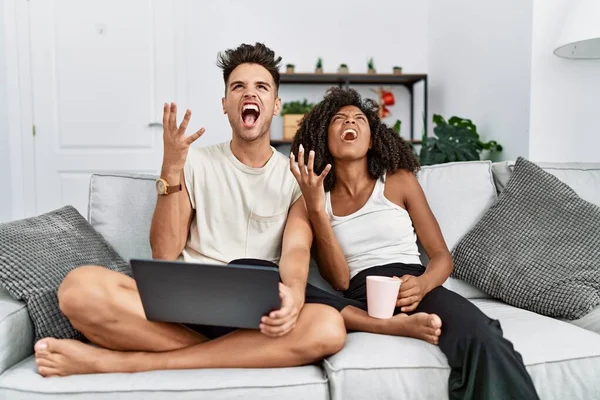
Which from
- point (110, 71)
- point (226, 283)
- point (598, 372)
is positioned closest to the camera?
point (226, 283)

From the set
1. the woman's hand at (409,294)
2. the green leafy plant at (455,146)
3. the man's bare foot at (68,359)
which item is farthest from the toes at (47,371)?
the green leafy plant at (455,146)

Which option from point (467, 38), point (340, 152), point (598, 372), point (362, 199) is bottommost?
point (598, 372)

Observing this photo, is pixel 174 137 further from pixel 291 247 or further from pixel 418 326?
pixel 418 326

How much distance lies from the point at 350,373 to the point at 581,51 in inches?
78.4

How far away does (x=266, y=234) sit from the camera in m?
1.67

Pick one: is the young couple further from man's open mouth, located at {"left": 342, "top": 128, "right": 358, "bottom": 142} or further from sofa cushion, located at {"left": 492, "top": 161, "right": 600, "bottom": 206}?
sofa cushion, located at {"left": 492, "top": 161, "right": 600, "bottom": 206}

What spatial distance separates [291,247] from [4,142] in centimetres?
279

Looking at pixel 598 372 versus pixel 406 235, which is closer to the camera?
pixel 598 372

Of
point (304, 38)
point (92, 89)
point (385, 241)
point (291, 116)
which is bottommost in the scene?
point (385, 241)

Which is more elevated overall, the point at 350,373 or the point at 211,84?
the point at 211,84

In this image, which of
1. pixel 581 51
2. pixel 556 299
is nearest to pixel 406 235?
pixel 556 299

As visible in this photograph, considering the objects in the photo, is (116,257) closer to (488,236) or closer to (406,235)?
(406,235)

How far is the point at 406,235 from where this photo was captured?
66.9 inches

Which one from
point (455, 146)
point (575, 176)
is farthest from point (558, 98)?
→ point (575, 176)
